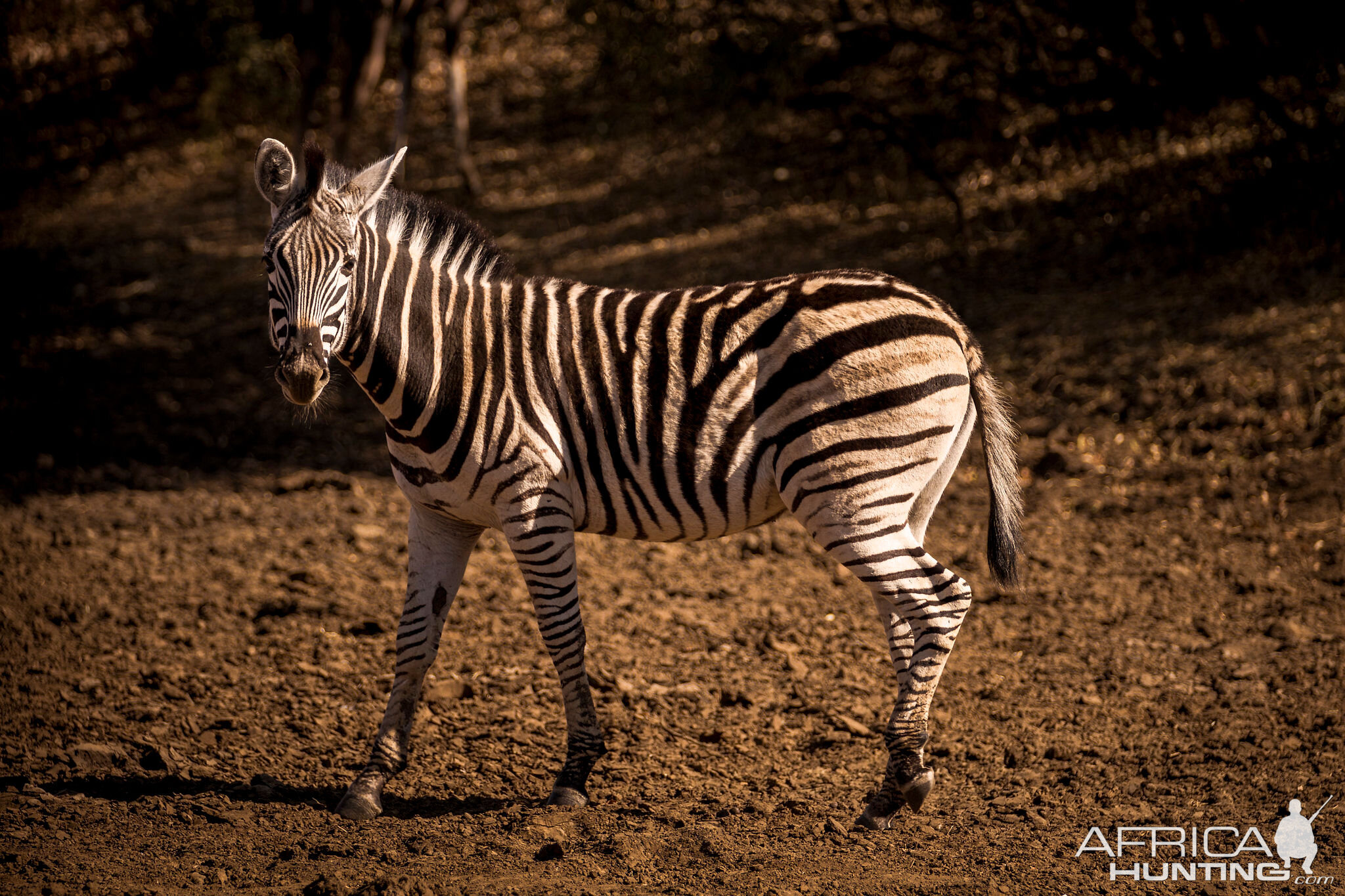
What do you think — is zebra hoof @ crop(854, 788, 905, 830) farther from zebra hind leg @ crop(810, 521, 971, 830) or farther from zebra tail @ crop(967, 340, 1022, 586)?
zebra tail @ crop(967, 340, 1022, 586)

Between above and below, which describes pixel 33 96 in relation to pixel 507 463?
above

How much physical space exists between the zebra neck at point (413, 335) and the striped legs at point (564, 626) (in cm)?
50

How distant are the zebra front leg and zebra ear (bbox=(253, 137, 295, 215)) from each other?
4.04ft

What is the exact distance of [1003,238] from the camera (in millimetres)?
10672

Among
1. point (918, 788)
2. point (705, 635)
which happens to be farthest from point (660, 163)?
point (918, 788)

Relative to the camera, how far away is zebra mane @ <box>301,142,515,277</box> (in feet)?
13.6

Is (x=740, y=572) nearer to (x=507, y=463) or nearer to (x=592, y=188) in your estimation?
(x=507, y=463)

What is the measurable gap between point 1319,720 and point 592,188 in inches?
383

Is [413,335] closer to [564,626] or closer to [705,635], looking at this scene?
[564,626]

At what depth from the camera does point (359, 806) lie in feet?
13.9

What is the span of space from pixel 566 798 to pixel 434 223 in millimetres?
2203

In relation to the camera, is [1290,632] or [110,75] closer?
[1290,632]

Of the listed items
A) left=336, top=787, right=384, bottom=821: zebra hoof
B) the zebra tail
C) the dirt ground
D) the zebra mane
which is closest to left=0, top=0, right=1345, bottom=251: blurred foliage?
the dirt ground

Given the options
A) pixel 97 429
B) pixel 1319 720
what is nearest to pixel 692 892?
pixel 1319 720
